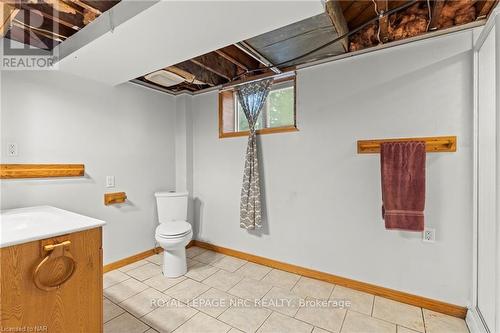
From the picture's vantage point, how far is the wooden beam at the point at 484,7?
1.53 metres

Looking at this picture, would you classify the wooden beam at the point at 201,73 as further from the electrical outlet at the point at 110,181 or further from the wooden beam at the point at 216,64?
the electrical outlet at the point at 110,181

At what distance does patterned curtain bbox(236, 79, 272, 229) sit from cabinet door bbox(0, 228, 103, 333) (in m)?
1.51

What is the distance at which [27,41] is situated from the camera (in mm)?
1990

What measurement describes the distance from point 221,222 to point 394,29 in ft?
8.82

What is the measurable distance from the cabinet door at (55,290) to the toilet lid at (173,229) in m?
0.95

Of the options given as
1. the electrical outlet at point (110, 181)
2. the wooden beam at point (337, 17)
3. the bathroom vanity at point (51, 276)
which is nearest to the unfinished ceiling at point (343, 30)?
the wooden beam at point (337, 17)

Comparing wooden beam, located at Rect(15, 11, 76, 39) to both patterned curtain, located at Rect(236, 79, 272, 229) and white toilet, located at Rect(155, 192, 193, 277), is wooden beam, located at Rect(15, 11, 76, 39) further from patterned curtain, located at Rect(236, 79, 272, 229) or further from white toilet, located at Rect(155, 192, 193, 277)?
white toilet, located at Rect(155, 192, 193, 277)

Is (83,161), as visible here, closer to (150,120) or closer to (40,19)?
(150,120)

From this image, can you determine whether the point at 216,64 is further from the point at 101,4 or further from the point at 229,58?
the point at 101,4

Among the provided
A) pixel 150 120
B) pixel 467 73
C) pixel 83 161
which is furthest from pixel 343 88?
pixel 83 161

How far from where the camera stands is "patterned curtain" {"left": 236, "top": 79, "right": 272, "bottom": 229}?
2572 millimetres

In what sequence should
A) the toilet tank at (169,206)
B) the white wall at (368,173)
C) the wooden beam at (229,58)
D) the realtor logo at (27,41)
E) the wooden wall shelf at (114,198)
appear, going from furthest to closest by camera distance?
the toilet tank at (169,206) < the wooden wall shelf at (114,198) < the wooden beam at (229,58) < the white wall at (368,173) < the realtor logo at (27,41)

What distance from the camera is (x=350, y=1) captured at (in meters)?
1.72

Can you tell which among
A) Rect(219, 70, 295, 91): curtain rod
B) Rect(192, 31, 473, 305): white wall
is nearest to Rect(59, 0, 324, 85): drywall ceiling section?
Rect(219, 70, 295, 91): curtain rod
